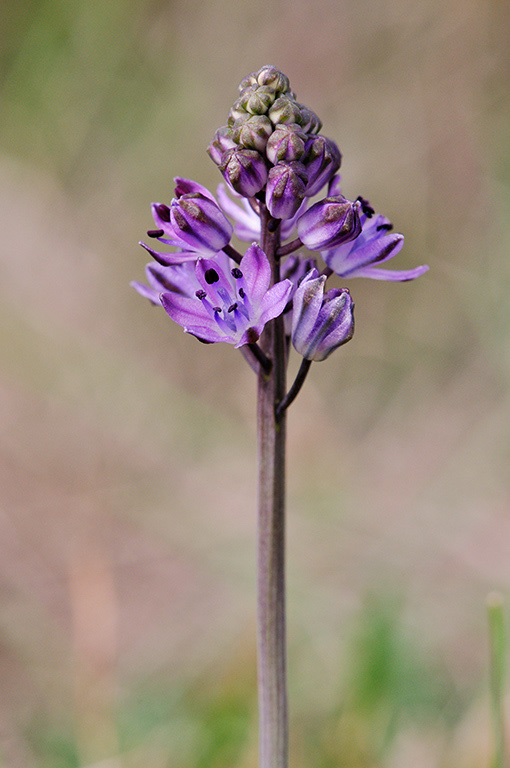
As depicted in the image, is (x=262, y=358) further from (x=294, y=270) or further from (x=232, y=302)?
(x=294, y=270)

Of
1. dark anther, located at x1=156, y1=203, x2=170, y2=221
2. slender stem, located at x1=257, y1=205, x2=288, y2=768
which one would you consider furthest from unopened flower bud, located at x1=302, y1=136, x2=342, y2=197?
dark anther, located at x1=156, y1=203, x2=170, y2=221

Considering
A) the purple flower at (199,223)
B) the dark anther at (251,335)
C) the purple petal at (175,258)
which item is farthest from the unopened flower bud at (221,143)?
the dark anther at (251,335)

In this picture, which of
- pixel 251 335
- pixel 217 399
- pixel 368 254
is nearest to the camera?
pixel 251 335

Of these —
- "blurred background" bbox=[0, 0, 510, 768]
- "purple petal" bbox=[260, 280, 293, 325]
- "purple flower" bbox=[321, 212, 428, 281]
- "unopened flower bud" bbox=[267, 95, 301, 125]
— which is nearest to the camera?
"purple petal" bbox=[260, 280, 293, 325]

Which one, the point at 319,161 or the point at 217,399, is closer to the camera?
the point at 319,161

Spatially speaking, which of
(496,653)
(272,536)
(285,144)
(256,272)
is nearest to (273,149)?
(285,144)

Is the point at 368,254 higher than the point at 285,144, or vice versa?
the point at 285,144

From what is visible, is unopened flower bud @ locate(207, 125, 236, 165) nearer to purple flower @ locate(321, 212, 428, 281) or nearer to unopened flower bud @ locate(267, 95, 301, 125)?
unopened flower bud @ locate(267, 95, 301, 125)
